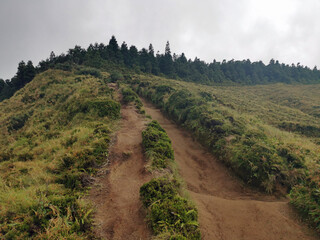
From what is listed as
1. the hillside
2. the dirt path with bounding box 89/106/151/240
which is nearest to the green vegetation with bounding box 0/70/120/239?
the hillside

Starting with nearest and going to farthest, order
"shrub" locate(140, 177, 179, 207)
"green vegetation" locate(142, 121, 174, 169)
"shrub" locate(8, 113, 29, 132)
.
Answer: "shrub" locate(140, 177, 179, 207), "green vegetation" locate(142, 121, 174, 169), "shrub" locate(8, 113, 29, 132)

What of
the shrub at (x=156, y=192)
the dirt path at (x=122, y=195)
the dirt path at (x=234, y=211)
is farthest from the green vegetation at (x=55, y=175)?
the dirt path at (x=234, y=211)

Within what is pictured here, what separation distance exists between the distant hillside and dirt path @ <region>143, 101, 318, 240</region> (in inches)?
1478

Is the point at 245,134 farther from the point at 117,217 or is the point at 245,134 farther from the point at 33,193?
the point at 33,193

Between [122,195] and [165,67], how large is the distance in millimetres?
60267

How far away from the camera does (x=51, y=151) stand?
9.37 metres

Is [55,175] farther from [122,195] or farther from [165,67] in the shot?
[165,67]

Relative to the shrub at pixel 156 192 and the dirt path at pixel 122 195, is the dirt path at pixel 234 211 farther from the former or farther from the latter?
the dirt path at pixel 122 195

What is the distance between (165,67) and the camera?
61625mm

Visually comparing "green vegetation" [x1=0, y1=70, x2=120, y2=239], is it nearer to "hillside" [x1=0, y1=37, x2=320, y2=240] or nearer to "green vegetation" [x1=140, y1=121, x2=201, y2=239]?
"hillside" [x1=0, y1=37, x2=320, y2=240]

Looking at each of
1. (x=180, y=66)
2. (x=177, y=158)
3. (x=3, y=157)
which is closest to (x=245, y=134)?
(x=177, y=158)

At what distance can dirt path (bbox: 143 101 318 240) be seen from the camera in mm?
5195

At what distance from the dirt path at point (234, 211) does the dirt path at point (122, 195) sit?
2.15 meters

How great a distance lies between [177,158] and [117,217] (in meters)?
6.50
